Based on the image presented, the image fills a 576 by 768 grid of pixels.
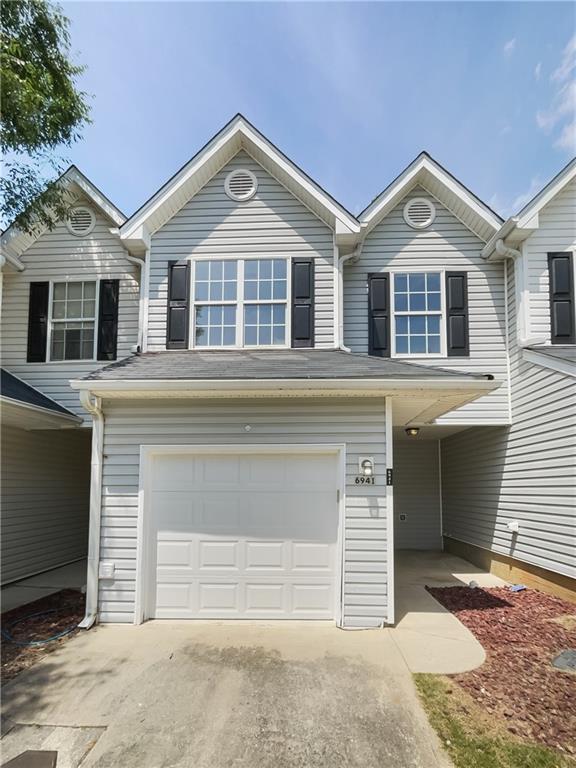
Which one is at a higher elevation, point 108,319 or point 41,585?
point 108,319

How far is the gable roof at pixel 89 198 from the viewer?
8.57m

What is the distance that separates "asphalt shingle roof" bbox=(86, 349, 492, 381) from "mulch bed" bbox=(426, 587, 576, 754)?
3.13 meters

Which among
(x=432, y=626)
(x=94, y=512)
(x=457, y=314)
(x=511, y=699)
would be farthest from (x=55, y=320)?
(x=511, y=699)

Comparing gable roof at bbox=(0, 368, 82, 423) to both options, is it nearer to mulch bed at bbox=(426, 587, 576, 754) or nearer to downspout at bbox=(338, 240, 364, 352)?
downspout at bbox=(338, 240, 364, 352)

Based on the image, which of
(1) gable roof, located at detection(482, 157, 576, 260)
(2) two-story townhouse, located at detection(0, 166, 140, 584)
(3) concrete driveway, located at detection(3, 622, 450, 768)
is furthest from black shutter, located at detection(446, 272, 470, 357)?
(2) two-story townhouse, located at detection(0, 166, 140, 584)

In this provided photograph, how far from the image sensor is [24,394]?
7500 millimetres

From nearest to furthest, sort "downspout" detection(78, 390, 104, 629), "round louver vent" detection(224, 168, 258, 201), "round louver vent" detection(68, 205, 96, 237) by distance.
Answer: "downspout" detection(78, 390, 104, 629)
"round louver vent" detection(224, 168, 258, 201)
"round louver vent" detection(68, 205, 96, 237)

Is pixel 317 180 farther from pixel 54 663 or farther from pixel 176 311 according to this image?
pixel 54 663

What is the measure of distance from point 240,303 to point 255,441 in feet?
10.5

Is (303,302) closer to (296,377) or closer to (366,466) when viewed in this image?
(296,377)

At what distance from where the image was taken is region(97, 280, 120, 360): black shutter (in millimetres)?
8539

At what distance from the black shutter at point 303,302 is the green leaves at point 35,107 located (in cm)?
479

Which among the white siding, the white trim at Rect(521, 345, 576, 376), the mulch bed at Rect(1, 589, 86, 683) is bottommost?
the mulch bed at Rect(1, 589, 86, 683)

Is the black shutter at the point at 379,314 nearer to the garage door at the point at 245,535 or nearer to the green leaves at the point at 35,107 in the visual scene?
the garage door at the point at 245,535
